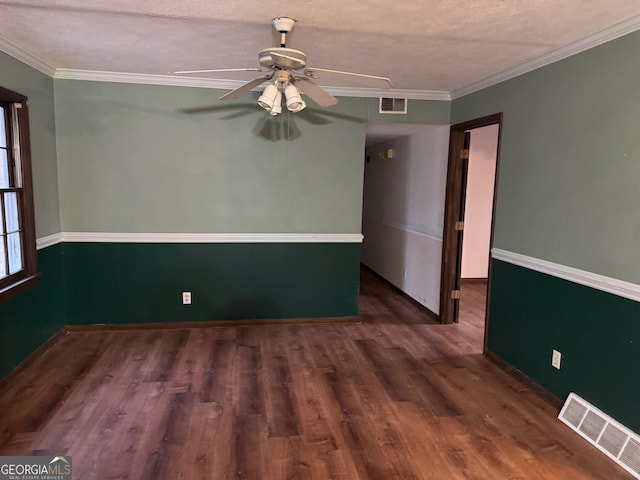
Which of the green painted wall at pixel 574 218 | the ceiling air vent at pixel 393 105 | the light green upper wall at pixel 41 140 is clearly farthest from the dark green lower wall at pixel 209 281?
the green painted wall at pixel 574 218

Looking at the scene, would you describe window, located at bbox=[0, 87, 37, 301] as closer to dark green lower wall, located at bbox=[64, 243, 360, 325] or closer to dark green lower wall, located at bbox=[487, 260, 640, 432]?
dark green lower wall, located at bbox=[64, 243, 360, 325]

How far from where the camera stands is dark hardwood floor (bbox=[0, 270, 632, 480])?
7.45 ft

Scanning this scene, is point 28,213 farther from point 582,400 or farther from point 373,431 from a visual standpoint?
point 582,400

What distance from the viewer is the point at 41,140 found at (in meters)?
3.58

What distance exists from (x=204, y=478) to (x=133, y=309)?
245cm

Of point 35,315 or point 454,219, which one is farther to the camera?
point 454,219

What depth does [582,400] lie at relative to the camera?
106 inches

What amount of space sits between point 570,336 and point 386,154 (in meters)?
3.87

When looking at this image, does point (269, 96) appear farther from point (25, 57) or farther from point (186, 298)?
point (186, 298)

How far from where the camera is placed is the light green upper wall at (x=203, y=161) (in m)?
3.92

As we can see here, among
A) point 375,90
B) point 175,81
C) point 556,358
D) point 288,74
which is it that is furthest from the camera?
point 375,90

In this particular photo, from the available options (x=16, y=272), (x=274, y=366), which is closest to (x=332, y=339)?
(x=274, y=366)

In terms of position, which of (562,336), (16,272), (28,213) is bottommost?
(562,336)

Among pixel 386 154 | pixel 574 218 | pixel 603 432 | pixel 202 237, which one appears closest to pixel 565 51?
pixel 574 218
